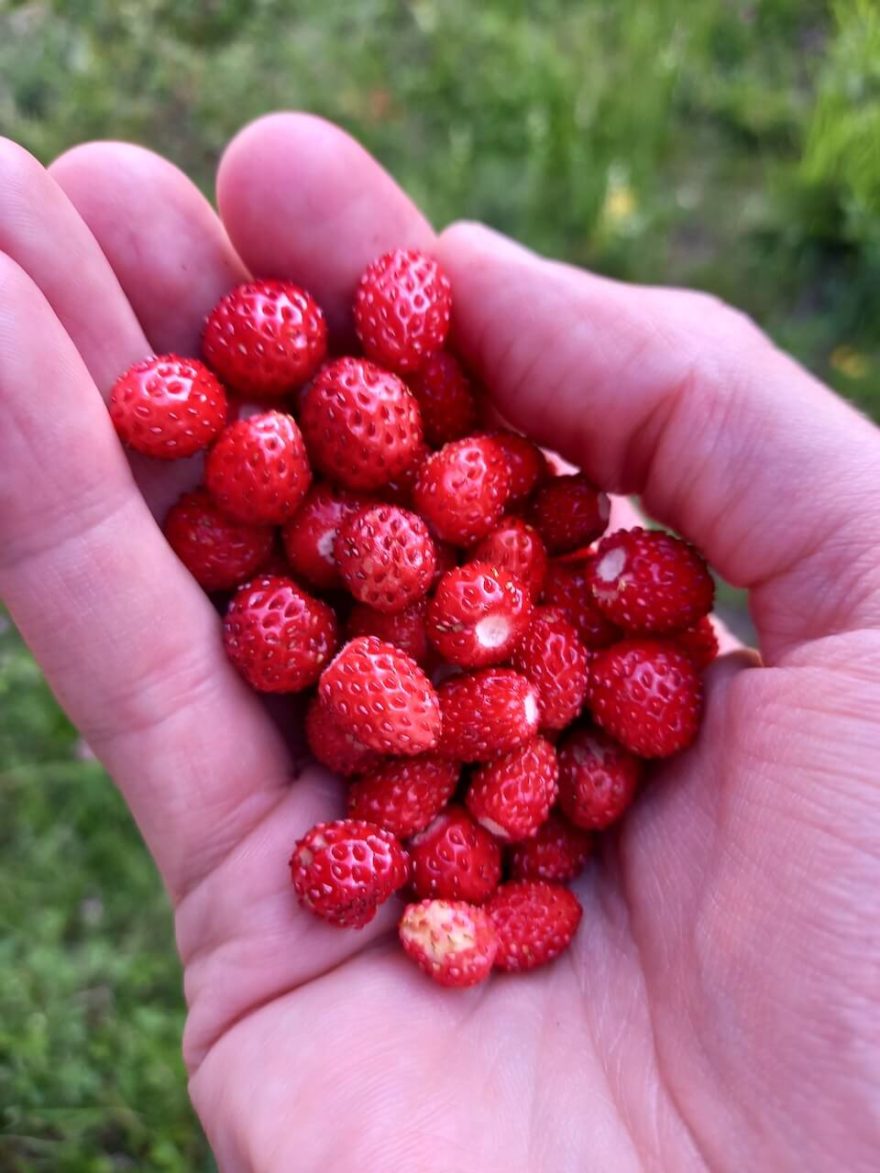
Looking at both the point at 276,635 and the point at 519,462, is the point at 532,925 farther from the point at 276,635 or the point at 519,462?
the point at 519,462

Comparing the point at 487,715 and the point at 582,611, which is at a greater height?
the point at 582,611

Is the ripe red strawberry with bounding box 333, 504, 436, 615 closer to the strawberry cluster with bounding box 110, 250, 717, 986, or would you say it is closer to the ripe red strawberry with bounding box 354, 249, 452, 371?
the strawberry cluster with bounding box 110, 250, 717, 986

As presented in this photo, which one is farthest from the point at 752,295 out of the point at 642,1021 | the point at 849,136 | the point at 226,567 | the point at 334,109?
the point at 642,1021

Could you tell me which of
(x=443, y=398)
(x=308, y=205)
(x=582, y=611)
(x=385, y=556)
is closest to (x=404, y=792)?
(x=385, y=556)

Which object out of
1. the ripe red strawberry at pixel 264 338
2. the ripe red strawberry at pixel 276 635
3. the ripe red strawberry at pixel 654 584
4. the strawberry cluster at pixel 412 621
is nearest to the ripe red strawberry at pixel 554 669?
the strawberry cluster at pixel 412 621

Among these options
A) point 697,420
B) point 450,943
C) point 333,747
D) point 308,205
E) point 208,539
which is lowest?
point 450,943

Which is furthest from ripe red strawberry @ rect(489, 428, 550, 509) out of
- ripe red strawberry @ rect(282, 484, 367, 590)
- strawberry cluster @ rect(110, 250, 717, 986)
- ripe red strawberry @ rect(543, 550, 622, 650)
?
ripe red strawberry @ rect(282, 484, 367, 590)

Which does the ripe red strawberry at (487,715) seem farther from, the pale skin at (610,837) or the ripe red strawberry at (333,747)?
the pale skin at (610,837)
